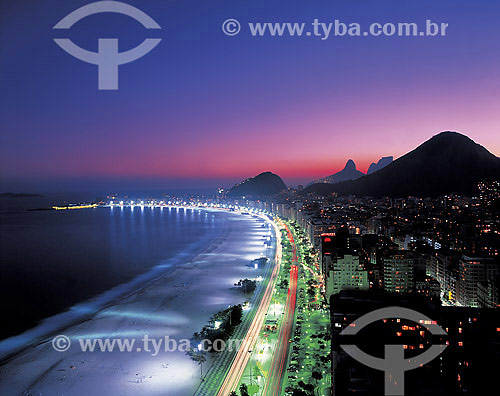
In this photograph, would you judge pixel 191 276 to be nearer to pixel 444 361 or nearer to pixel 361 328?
pixel 361 328

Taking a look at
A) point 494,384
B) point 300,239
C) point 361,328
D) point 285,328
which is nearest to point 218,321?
point 285,328

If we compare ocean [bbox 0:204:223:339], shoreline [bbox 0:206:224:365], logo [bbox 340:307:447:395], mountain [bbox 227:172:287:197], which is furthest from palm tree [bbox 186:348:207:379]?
mountain [bbox 227:172:287:197]

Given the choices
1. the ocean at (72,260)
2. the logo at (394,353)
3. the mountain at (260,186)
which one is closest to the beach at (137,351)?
the ocean at (72,260)

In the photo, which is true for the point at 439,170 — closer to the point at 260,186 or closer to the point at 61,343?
the point at 61,343

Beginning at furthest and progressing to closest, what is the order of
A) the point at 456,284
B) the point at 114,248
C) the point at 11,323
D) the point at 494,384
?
the point at 114,248 < the point at 456,284 < the point at 11,323 < the point at 494,384

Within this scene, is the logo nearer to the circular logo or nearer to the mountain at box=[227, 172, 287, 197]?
the circular logo

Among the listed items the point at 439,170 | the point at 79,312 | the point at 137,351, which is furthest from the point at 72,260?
the point at 439,170
